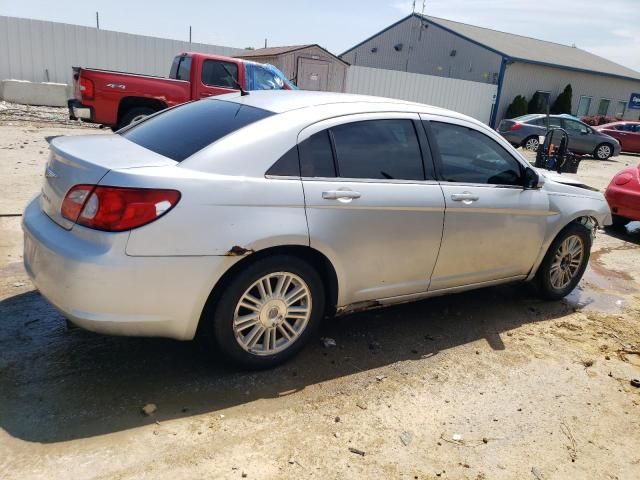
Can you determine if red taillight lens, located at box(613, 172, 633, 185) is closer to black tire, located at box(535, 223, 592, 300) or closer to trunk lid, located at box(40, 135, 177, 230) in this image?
black tire, located at box(535, 223, 592, 300)

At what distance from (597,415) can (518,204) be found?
1.63 metres

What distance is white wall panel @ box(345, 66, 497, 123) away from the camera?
22.7m

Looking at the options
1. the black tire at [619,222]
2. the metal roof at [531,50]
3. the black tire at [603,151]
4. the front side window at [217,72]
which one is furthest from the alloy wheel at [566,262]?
the metal roof at [531,50]

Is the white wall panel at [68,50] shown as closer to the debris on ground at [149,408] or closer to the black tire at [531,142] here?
the black tire at [531,142]

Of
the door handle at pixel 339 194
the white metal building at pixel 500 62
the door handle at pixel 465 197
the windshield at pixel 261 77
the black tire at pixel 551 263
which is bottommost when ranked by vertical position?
the black tire at pixel 551 263

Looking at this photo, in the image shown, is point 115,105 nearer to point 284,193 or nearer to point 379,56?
point 284,193

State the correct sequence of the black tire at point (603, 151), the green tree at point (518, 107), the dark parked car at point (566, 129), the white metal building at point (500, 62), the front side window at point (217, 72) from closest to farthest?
1. the front side window at point (217, 72)
2. the dark parked car at point (566, 129)
3. the black tire at point (603, 151)
4. the green tree at point (518, 107)
5. the white metal building at point (500, 62)

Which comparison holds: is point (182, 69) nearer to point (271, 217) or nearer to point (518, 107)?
point (271, 217)

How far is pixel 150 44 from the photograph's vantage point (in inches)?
773

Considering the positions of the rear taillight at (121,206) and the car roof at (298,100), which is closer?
the rear taillight at (121,206)

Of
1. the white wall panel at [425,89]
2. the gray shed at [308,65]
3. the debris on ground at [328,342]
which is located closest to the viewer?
the debris on ground at [328,342]

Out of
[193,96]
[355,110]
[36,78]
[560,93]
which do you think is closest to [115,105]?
[193,96]

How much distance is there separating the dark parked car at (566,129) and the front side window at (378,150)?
53.3 ft

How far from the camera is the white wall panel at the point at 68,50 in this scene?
17.8 meters
